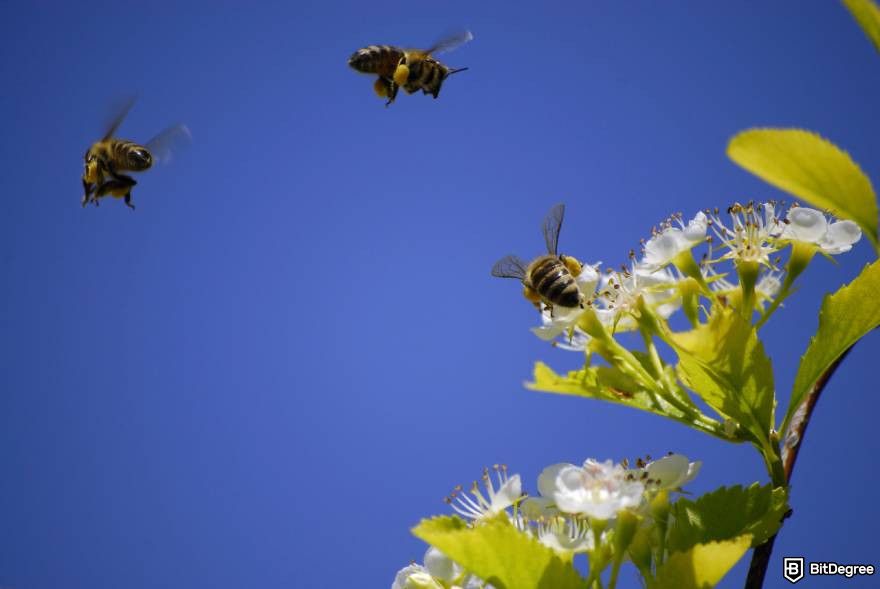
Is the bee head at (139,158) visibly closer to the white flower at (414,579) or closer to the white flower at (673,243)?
the white flower at (414,579)

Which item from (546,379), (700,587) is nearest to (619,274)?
(546,379)

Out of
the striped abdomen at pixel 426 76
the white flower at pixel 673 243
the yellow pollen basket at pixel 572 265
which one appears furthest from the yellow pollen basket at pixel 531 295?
the striped abdomen at pixel 426 76

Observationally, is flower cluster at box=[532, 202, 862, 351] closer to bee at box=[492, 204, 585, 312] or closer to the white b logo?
bee at box=[492, 204, 585, 312]

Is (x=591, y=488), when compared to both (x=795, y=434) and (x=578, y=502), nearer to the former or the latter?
(x=578, y=502)

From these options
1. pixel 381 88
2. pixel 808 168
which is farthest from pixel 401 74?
pixel 808 168

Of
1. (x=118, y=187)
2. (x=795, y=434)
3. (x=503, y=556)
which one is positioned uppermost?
(x=118, y=187)

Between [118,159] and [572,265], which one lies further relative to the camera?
[118,159]
